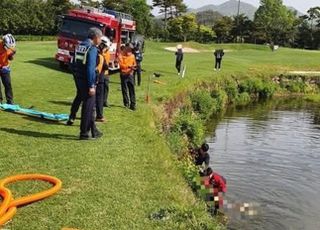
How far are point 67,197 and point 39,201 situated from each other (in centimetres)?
43

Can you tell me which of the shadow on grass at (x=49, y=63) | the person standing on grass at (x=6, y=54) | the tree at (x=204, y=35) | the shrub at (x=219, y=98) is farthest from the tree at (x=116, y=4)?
the person standing on grass at (x=6, y=54)

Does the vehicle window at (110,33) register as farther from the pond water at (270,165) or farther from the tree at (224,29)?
the tree at (224,29)

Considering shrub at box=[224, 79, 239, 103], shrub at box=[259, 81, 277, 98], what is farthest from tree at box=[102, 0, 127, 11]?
shrub at box=[224, 79, 239, 103]

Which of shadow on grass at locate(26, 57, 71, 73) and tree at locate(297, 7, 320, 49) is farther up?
tree at locate(297, 7, 320, 49)

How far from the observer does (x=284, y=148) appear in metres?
22.6

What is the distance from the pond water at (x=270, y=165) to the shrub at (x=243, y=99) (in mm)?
1841

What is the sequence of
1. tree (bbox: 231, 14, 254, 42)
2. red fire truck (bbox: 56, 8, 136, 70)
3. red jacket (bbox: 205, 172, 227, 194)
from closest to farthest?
1. red jacket (bbox: 205, 172, 227, 194)
2. red fire truck (bbox: 56, 8, 136, 70)
3. tree (bbox: 231, 14, 254, 42)

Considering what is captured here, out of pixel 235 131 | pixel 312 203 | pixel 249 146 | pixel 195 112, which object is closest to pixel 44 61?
pixel 195 112

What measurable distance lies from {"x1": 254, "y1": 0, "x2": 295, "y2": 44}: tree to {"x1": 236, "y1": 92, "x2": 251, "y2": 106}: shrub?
5648cm

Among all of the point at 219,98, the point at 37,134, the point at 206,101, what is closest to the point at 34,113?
the point at 37,134

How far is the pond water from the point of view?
13516 millimetres

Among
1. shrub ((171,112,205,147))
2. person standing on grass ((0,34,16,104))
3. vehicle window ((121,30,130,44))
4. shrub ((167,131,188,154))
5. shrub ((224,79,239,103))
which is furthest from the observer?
shrub ((224,79,239,103))

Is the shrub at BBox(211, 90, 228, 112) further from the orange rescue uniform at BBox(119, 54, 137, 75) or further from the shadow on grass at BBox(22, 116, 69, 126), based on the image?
the shadow on grass at BBox(22, 116, 69, 126)

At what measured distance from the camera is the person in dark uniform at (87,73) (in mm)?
10695
